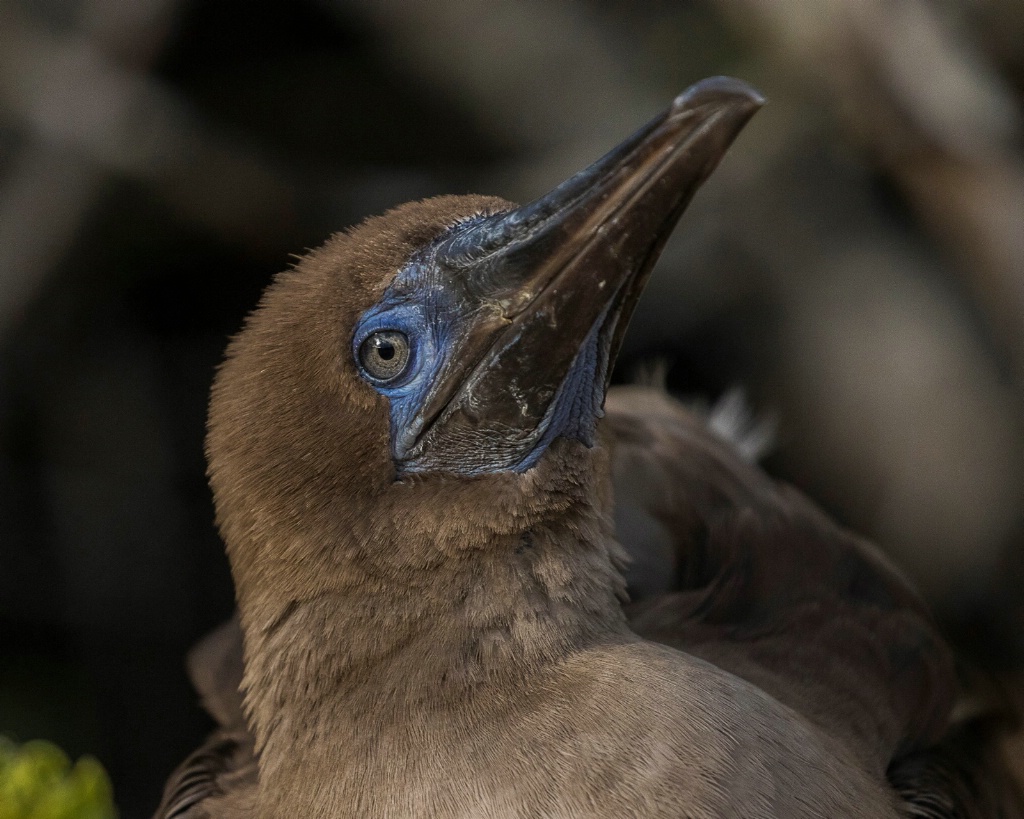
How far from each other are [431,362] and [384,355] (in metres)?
0.06

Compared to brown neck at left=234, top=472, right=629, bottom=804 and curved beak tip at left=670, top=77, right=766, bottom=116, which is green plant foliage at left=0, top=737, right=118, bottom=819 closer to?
brown neck at left=234, top=472, right=629, bottom=804

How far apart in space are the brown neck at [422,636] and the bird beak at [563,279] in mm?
134

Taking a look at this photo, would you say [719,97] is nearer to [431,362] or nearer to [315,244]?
[431,362]

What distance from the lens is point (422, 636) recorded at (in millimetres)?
1506

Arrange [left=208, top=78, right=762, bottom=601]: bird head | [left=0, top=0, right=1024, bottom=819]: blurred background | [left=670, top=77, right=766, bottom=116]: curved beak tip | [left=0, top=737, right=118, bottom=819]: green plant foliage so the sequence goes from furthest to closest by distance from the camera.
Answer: [left=0, top=0, right=1024, bottom=819]: blurred background
[left=0, top=737, right=118, bottom=819]: green plant foliage
[left=208, top=78, right=762, bottom=601]: bird head
[left=670, top=77, right=766, bottom=116]: curved beak tip

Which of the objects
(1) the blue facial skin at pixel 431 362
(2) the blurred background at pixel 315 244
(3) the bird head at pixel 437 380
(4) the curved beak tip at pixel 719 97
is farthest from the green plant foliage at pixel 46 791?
(2) the blurred background at pixel 315 244

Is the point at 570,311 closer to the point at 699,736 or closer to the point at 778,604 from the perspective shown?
the point at 699,736

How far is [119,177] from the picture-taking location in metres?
3.40

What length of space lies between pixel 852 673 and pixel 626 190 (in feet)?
3.22

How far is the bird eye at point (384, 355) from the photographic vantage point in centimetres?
156

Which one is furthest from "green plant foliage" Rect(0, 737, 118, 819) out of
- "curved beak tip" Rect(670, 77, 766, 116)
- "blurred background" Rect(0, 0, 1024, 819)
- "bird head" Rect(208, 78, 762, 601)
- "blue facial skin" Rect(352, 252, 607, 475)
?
"blurred background" Rect(0, 0, 1024, 819)

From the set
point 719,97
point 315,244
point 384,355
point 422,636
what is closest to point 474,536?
point 422,636

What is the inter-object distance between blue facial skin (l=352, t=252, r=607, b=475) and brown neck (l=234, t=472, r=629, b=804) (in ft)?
0.35

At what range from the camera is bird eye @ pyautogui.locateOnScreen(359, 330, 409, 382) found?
5.11ft
